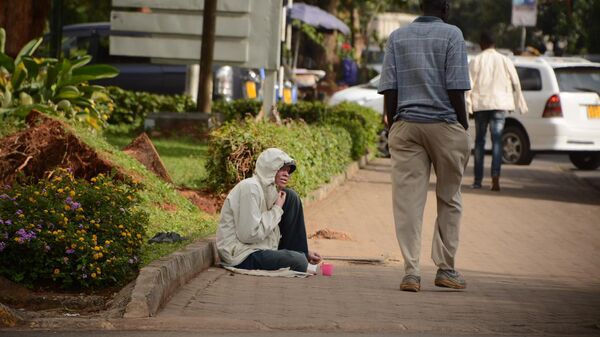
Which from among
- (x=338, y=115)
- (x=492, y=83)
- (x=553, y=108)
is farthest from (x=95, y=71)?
(x=553, y=108)

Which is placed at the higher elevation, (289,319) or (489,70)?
(489,70)

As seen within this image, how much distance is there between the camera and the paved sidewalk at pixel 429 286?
6.83 m

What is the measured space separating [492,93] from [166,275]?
29.0ft

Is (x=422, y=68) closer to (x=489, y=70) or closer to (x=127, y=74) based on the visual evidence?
Result: (x=489, y=70)

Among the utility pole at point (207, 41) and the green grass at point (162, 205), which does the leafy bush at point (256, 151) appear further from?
the utility pole at point (207, 41)

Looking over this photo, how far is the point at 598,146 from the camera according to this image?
19.8 m

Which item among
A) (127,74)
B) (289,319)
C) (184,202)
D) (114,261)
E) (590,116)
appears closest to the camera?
(289,319)

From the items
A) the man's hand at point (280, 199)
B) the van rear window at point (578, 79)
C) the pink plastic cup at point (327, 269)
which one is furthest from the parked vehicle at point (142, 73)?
the pink plastic cup at point (327, 269)

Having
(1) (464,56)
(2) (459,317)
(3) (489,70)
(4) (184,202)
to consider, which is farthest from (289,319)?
(3) (489,70)

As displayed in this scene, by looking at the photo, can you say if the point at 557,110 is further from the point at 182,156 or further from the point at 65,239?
the point at 65,239

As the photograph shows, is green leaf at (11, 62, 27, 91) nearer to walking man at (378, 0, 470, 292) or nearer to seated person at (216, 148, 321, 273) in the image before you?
seated person at (216, 148, 321, 273)

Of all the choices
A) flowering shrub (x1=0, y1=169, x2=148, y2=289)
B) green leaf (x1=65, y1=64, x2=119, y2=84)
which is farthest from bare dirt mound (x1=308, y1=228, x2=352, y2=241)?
green leaf (x1=65, y1=64, x2=119, y2=84)

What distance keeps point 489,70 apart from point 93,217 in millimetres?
8638

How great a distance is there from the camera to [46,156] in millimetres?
11312
